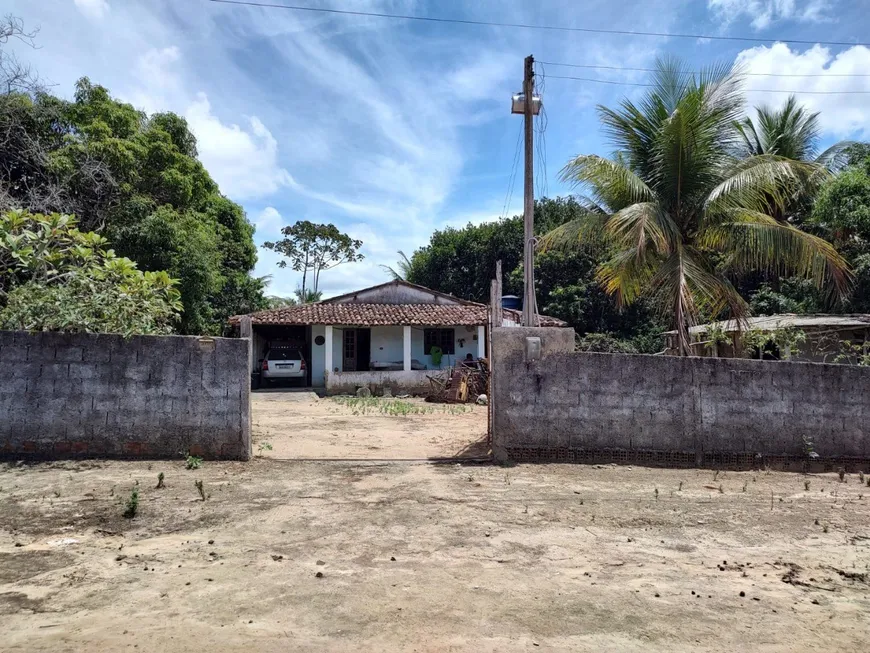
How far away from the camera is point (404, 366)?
20.8 m

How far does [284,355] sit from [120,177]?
8.07 metres

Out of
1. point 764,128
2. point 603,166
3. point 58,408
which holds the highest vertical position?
point 764,128

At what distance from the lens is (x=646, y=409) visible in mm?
7648

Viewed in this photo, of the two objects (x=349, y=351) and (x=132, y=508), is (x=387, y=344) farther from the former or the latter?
(x=132, y=508)

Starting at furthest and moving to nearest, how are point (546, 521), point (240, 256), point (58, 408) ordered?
point (240, 256) < point (58, 408) < point (546, 521)

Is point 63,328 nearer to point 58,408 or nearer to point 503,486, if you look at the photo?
point 58,408

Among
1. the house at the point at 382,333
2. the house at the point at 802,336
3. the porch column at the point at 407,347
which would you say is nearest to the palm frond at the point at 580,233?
the house at the point at 802,336

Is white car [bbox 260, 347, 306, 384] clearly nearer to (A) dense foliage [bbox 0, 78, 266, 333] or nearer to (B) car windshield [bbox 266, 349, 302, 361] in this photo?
(B) car windshield [bbox 266, 349, 302, 361]

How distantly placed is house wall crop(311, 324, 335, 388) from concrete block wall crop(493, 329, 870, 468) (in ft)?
50.4

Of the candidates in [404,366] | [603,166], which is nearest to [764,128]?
[603,166]

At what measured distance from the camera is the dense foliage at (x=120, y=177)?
13.3 meters

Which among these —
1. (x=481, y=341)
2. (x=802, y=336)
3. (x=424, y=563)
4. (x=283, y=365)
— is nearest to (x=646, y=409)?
(x=424, y=563)

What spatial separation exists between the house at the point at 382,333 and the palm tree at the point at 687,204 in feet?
34.0

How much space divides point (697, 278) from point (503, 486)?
526cm
